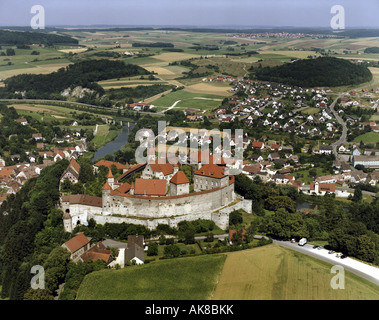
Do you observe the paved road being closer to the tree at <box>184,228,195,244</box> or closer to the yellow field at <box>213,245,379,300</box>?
the yellow field at <box>213,245,379,300</box>

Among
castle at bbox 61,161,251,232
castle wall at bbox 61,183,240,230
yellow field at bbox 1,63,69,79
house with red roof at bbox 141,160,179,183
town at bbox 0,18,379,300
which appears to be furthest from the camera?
yellow field at bbox 1,63,69,79

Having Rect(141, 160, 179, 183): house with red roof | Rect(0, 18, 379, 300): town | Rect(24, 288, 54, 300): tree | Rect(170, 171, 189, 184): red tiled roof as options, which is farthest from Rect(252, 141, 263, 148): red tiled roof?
Result: Rect(24, 288, 54, 300): tree

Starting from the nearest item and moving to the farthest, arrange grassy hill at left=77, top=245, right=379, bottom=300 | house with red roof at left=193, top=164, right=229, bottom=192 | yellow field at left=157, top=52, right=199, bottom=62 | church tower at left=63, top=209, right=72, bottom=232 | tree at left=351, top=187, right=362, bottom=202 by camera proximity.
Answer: grassy hill at left=77, top=245, right=379, bottom=300, church tower at left=63, top=209, right=72, bottom=232, house with red roof at left=193, top=164, right=229, bottom=192, tree at left=351, top=187, right=362, bottom=202, yellow field at left=157, top=52, right=199, bottom=62

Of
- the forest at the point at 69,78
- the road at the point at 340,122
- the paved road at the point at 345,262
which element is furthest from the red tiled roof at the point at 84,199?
the forest at the point at 69,78

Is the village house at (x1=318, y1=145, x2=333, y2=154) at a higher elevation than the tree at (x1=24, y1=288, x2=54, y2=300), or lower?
higher

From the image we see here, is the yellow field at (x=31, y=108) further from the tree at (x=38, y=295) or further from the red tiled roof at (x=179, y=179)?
the tree at (x=38, y=295)

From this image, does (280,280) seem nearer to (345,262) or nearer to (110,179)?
(345,262)

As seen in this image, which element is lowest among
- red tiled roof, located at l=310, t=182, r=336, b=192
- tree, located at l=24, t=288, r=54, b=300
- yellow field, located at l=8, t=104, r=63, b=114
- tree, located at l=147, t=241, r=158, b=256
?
tree, located at l=24, t=288, r=54, b=300
